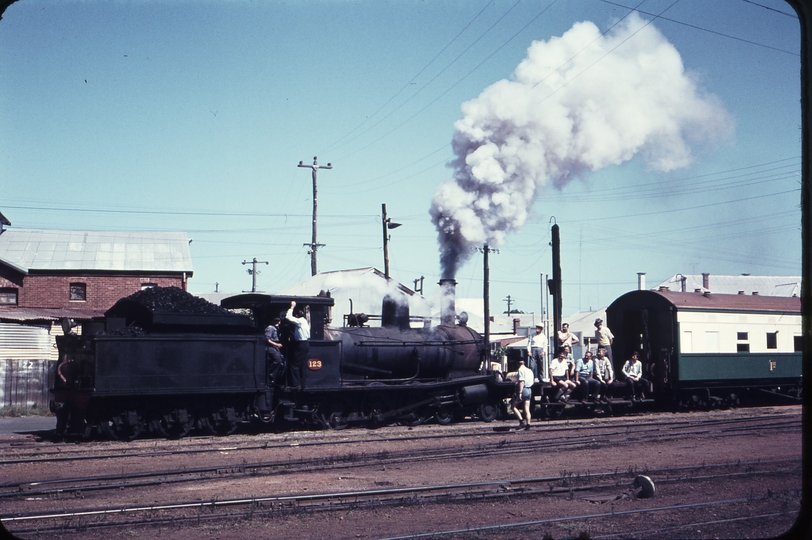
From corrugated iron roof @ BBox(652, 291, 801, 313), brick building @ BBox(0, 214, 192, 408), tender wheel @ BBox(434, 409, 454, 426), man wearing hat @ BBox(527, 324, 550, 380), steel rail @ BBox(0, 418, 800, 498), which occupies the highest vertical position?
brick building @ BBox(0, 214, 192, 408)

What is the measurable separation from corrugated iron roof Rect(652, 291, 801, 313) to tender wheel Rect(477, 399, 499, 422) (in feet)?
18.7

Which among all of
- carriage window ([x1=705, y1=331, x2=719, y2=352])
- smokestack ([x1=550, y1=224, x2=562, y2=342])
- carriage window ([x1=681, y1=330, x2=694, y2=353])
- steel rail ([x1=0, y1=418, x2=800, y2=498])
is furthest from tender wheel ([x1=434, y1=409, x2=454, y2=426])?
carriage window ([x1=705, y1=331, x2=719, y2=352])

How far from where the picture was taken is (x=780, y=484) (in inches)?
380

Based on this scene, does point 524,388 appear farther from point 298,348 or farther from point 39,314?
point 39,314

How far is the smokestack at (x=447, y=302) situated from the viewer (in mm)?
18208

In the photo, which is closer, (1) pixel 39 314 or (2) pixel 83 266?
(1) pixel 39 314

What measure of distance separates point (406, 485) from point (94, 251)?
31.4 m

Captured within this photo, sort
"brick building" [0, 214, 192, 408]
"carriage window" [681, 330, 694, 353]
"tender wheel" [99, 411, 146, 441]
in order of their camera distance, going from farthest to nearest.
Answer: "brick building" [0, 214, 192, 408] → "carriage window" [681, 330, 694, 353] → "tender wheel" [99, 411, 146, 441]

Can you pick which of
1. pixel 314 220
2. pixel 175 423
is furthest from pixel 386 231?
pixel 175 423

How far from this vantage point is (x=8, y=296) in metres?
34.3

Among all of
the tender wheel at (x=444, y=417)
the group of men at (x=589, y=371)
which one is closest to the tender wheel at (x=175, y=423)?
the tender wheel at (x=444, y=417)

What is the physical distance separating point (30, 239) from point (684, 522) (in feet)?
122

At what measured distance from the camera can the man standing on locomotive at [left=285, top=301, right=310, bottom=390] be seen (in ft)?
50.4

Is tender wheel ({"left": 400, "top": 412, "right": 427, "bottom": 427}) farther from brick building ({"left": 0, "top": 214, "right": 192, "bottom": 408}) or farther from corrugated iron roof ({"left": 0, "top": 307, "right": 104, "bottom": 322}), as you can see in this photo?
brick building ({"left": 0, "top": 214, "right": 192, "bottom": 408})
